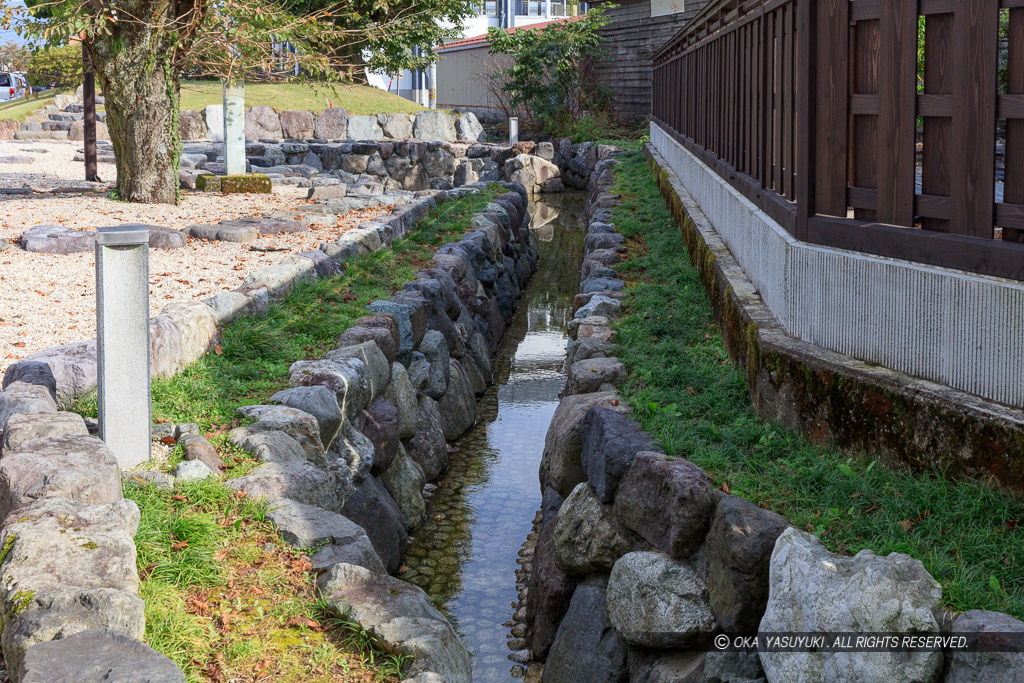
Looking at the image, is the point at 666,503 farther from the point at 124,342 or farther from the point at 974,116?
the point at 124,342

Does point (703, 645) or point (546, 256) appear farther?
point (546, 256)

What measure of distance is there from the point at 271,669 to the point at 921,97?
339cm

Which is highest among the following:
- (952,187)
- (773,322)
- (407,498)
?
(952,187)

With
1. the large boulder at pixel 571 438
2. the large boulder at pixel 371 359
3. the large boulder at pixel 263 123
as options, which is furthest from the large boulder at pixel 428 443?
the large boulder at pixel 263 123

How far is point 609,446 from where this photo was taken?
4.50m

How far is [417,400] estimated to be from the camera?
8.11 m

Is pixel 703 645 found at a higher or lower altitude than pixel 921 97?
lower

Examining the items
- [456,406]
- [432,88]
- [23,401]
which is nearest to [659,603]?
[23,401]

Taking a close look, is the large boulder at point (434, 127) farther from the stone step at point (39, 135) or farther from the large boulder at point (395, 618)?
the large boulder at point (395, 618)

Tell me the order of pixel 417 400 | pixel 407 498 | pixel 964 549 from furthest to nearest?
pixel 417 400 < pixel 407 498 < pixel 964 549

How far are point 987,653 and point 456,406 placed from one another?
678cm

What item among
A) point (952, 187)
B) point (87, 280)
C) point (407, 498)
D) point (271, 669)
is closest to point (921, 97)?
point (952, 187)

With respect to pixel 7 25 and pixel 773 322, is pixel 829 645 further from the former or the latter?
pixel 7 25

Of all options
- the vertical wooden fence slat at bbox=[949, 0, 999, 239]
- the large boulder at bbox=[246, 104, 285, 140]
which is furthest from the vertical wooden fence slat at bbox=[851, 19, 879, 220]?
the large boulder at bbox=[246, 104, 285, 140]
